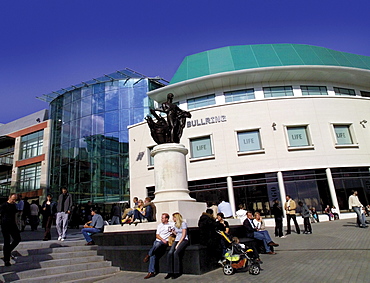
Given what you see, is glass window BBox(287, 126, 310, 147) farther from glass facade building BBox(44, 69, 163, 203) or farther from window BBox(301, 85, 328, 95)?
glass facade building BBox(44, 69, 163, 203)

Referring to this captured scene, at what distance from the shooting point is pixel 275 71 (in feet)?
76.8

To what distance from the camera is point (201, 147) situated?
23.2m

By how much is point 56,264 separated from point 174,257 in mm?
3291

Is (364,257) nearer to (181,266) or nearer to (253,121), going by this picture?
(181,266)

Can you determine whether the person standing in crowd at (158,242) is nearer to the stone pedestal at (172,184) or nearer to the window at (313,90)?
the stone pedestal at (172,184)

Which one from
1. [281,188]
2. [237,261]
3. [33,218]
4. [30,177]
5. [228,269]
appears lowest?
[228,269]

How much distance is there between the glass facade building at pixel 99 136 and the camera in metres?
28.0

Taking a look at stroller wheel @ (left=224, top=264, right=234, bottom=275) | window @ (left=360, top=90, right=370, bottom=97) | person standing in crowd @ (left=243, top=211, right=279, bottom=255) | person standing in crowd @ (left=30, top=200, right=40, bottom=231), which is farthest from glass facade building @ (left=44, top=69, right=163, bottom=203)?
stroller wheel @ (left=224, top=264, right=234, bottom=275)

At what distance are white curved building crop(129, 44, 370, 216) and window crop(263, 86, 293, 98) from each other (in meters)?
0.09

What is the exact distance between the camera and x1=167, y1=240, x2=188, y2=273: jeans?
21.0ft

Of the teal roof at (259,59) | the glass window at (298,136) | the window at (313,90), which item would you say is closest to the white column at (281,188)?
the glass window at (298,136)

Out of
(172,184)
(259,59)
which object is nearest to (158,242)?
(172,184)

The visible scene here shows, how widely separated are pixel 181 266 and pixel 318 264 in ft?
10.8

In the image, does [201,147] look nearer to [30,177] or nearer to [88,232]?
[88,232]
